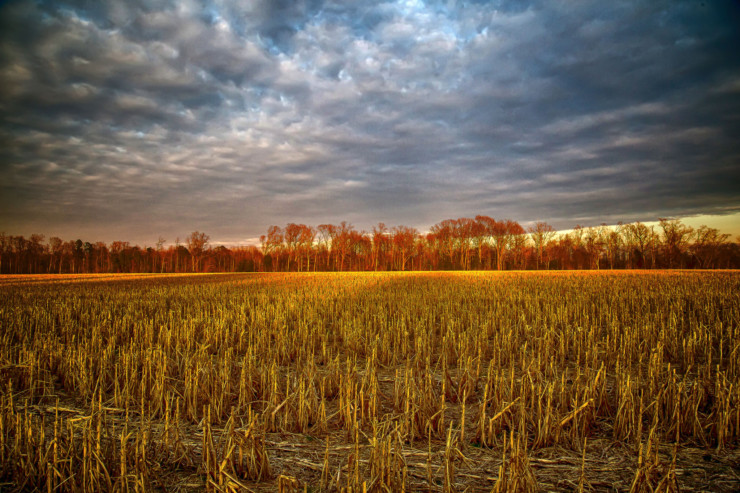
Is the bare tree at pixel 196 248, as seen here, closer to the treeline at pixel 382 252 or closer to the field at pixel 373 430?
the treeline at pixel 382 252

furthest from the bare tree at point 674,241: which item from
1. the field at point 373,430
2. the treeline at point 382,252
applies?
the field at point 373,430

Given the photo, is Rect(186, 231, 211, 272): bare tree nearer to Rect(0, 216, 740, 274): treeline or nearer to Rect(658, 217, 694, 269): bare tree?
Rect(0, 216, 740, 274): treeline

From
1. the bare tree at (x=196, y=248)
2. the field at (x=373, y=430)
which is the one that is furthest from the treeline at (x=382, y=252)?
the field at (x=373, y=430)

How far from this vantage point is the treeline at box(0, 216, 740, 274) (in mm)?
74375

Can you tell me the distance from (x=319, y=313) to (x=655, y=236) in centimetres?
8570

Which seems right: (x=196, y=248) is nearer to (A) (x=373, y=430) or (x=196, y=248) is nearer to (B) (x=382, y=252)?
(B) (x=382, y=252)

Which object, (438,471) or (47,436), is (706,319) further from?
(47,436)

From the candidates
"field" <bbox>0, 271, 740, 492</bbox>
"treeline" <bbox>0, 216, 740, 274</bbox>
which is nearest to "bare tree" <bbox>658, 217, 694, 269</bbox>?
"treeline" <bbox>0, 216, 740, 274</bbox>

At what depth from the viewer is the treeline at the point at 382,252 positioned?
244 ft

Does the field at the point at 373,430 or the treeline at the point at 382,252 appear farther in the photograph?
the treeline at the point at 382,252

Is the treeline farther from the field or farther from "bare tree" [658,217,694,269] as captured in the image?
the field

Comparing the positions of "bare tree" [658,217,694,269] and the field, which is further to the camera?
"bare tree" [658,217,694,269]

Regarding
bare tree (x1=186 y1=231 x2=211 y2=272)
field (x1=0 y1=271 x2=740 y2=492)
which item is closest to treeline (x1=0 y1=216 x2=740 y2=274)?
bare tree (x1=186 y1=231 x2=211 y2=272)

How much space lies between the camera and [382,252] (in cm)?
9050
